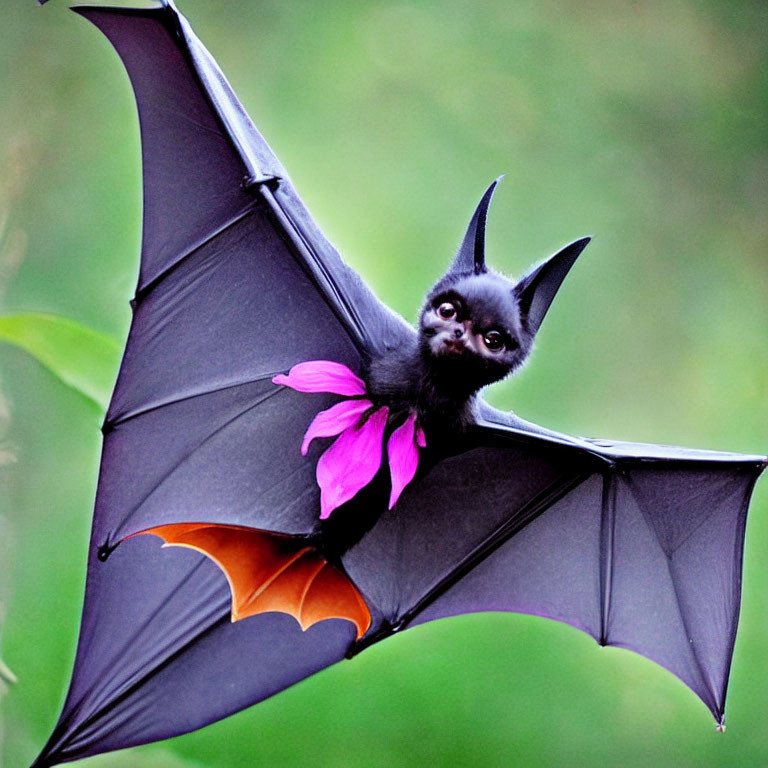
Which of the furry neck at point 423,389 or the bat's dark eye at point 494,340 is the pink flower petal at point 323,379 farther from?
the bat's dark eye at point 494,340

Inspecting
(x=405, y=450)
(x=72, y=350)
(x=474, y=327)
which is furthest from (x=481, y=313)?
(x=72, y=350)

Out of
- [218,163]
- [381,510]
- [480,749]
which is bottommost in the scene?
[480,749]

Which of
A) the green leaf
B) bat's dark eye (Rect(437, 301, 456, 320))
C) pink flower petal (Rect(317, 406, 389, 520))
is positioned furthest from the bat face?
the green leaf

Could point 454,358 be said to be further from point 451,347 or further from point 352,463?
point 352,463

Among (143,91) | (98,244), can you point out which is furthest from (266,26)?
(143,91)

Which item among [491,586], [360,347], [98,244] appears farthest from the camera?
[98,244]

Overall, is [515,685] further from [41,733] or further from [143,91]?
[143,91]
